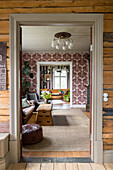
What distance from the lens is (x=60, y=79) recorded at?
41.9ft

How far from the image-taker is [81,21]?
6.86 feet

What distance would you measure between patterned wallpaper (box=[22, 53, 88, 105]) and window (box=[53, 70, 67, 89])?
537 centimetres

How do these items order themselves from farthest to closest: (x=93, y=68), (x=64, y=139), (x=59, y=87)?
(x=59, y=87) < (x=64, y=139) < (x=93, y=68)

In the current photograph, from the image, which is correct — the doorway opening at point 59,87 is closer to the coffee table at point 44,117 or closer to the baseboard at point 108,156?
the coffee table at point 44,117

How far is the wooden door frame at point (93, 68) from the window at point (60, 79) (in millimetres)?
10567

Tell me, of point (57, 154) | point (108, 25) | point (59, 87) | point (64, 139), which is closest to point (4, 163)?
point (57, 154)

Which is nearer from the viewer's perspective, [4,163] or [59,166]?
[4,163]

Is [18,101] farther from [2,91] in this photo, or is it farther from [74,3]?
[74,3]

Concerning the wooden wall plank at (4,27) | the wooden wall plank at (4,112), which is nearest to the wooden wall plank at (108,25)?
the wooden wall plank at (4,27)

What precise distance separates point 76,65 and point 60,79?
553 cm

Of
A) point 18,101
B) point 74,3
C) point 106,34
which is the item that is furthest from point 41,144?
point 74,3

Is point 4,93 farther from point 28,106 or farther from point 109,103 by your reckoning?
point 28,106

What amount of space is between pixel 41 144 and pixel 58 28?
11.5 feet

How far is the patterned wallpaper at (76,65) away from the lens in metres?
7.27
